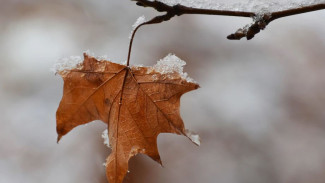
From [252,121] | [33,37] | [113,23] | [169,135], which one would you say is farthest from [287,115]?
[33,37]

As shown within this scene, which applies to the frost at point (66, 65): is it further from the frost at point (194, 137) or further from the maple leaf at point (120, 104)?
the frost at point (194, 137)

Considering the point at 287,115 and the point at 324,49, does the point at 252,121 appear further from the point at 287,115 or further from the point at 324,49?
the point at 324,49

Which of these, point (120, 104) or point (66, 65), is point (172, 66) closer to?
point (120, 104)

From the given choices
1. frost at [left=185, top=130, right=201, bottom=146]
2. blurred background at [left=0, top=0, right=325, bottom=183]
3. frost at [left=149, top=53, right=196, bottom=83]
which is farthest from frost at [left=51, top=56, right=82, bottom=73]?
blurred background at [left=0, top=0, right=325, bottom=183]

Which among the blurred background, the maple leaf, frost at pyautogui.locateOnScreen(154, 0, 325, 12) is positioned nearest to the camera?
frost at pyautogui.locateOnScreen(154, 0, 325, 12)

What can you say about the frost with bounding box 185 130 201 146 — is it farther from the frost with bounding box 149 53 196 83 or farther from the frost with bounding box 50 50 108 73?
the frost with bounding box 50 50 108 73
